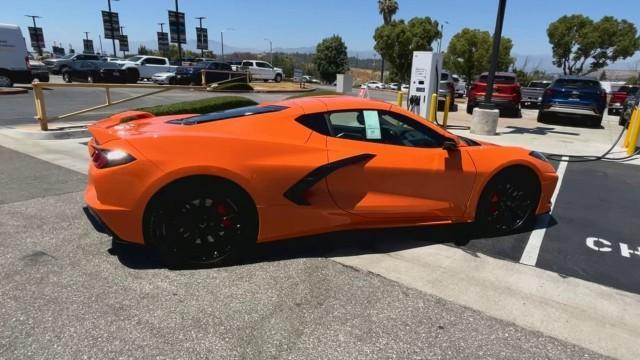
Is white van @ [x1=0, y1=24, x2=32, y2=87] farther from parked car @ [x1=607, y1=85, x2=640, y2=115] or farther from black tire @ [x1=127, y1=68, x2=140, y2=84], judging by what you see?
parked car @ [x1=607, y1=85, x2=640, y2=115]

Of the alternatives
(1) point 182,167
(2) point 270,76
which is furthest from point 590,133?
(2) point 270,76

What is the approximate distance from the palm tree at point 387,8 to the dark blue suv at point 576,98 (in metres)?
57.3

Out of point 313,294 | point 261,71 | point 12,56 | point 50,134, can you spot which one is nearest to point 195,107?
point 50,134

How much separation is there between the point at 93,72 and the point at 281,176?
2481 cm

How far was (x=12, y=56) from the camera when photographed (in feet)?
62.5

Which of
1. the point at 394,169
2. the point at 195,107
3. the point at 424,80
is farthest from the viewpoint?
the point at 424,80

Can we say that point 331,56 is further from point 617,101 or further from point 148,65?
point 617,101

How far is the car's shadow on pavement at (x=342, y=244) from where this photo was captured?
11.4 feet

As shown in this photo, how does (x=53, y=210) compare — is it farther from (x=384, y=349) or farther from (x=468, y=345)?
(x=468, y=345)

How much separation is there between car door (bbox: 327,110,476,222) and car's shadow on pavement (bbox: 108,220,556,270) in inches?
11.9

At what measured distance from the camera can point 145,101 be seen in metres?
18.1

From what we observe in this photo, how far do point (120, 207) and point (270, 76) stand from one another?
35.5 m

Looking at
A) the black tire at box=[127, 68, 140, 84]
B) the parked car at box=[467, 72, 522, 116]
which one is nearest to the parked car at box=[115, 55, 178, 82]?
the black tire at box=[127, 68, 140, 84]

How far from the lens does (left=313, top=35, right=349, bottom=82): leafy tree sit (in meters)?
72.8
